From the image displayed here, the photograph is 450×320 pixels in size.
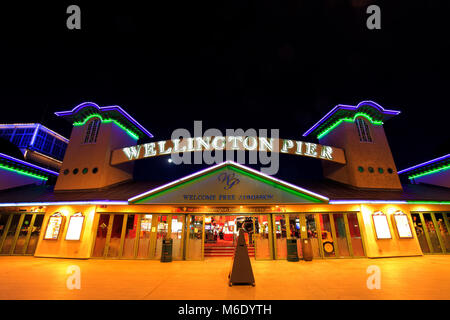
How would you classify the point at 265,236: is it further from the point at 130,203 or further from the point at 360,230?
the point at 130,203

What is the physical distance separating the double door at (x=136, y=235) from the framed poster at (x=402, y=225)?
1291cm

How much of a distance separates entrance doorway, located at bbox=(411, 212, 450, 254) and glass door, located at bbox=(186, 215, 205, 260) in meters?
13.5

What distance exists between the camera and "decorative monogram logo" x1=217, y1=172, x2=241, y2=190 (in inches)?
468

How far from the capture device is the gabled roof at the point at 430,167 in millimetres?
14109

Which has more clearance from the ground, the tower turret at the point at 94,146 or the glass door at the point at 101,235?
the tower turret at the point at 94,146

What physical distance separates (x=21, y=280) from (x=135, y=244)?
520 centimetres

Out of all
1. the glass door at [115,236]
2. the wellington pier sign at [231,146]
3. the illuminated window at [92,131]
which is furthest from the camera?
the illuminated window at [92,131]

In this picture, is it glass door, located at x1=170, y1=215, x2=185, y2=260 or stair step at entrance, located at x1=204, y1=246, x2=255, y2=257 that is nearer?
glass door, located at x1=170, y1=215, x2=185, y2=260

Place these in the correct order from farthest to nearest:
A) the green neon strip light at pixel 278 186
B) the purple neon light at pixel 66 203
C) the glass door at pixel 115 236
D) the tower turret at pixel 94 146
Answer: the tower turret at pixel 94 146
the glass door at pixel 115 236
the green neon strip light at pixel 278 186
the purple neon light at pixel 66 203

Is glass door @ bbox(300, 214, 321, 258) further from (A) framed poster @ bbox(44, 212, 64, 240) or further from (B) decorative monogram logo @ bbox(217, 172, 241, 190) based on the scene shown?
(A) framed poster @ bbox(44, 212, 64, 240)

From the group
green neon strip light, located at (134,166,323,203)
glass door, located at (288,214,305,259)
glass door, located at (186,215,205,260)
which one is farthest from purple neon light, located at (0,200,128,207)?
glass door, located at (288,214,305,259)

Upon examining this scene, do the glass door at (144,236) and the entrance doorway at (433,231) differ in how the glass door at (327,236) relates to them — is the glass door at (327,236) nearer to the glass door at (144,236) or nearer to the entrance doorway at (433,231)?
the entrance doorway at (433,231)

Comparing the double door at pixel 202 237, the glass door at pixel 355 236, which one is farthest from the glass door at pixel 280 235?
the glass door at pixel 355 236
